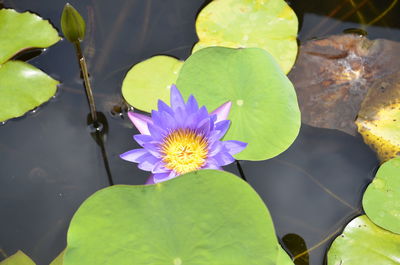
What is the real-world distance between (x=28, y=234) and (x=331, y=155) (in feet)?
5.10

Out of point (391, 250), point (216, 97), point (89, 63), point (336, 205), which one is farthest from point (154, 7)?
point (391, 250)

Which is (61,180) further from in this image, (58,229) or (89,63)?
(89,63)

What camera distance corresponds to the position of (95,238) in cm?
156

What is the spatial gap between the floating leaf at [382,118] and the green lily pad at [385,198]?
0.40 feet

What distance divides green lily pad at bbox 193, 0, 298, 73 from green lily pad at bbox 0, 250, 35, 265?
1.34m

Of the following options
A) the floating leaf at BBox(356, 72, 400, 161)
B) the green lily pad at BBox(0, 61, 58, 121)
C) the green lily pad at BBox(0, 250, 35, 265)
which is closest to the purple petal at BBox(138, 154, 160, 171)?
the green lily pad at BBox(0, 250, 35, 265)

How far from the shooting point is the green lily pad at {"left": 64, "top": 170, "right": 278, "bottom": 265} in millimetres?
1536

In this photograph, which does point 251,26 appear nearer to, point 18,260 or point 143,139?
point 143,139

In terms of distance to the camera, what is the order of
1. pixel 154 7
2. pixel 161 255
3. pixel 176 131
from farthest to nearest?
pixel 154 7 → pixel 176 131 → pixel 161 255

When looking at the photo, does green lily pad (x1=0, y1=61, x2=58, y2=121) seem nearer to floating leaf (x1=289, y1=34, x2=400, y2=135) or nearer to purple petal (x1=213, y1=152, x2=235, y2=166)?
purple petal (x1=213, y1=152, x2=235, y2=166)

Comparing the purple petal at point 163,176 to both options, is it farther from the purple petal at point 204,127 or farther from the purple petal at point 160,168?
the purple petal at point 204,127

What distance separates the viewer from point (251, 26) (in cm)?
245

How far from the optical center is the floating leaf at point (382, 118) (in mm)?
2232

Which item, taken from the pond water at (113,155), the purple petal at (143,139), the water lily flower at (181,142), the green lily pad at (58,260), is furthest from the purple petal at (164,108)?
the green lily pad at (58,260)
